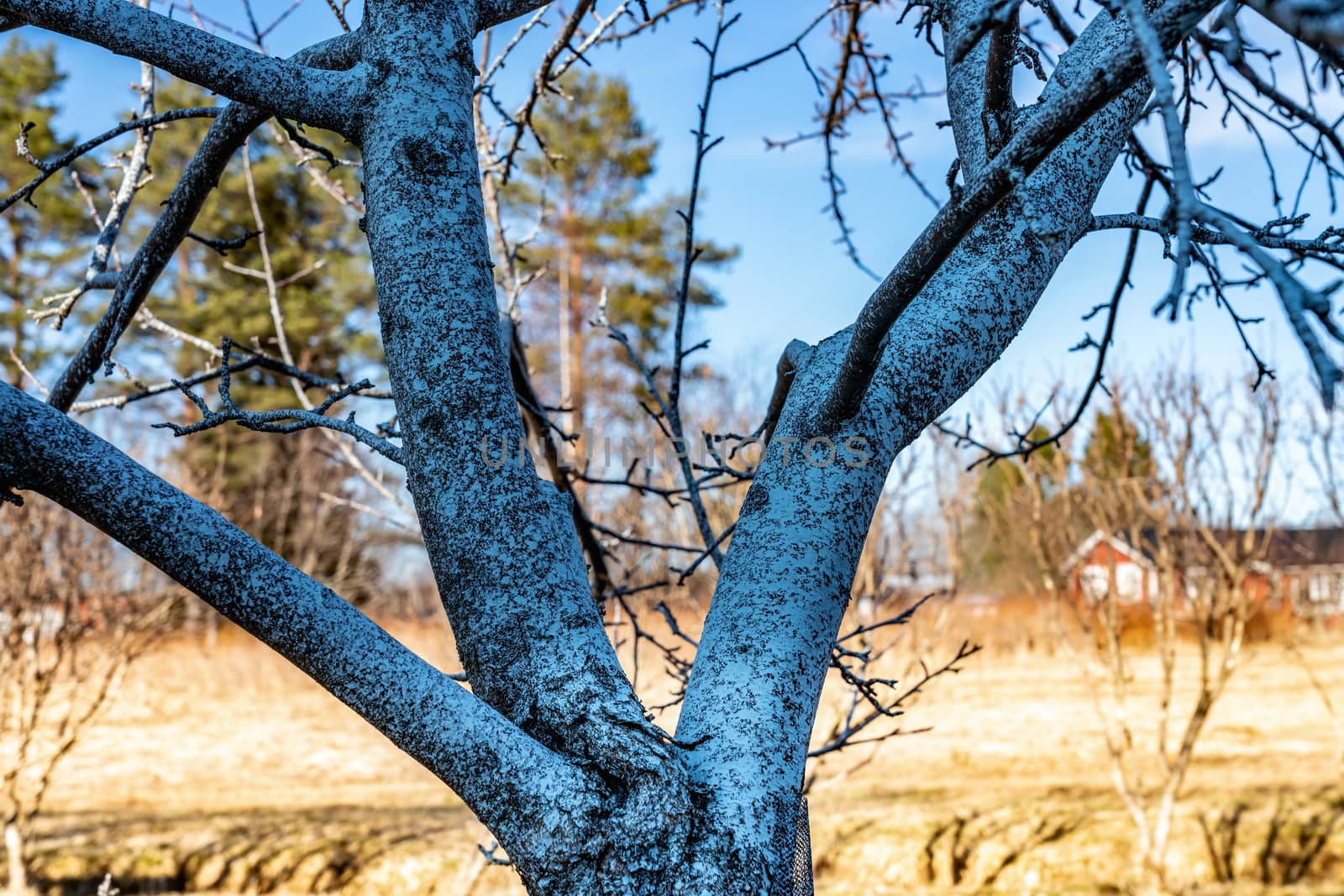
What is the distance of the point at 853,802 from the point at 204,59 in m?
7.60

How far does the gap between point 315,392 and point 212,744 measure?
246 inches

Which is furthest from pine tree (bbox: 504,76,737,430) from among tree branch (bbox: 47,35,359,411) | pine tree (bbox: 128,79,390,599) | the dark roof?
tree branch (bbox: 47,35,359,411)

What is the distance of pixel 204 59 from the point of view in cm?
109

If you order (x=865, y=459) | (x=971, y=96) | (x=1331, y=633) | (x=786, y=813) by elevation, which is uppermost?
(x=971, y=96)

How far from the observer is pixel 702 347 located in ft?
6.61

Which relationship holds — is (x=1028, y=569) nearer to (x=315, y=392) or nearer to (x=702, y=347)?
(x=702, y=347)

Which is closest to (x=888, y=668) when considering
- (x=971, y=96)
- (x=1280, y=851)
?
(x=1280, y=851)

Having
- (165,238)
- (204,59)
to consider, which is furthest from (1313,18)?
(165,238)

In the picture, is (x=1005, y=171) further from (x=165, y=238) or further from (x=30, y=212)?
(x=30, y=212)

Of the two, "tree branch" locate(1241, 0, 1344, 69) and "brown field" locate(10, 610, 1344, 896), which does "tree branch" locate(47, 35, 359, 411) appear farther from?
"brown field" locate(10, 610, 1344, 896)

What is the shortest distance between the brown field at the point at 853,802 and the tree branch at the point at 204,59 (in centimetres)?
396

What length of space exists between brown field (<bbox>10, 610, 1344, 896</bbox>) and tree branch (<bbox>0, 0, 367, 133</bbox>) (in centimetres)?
396

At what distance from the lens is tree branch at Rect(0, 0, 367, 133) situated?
3.52ft

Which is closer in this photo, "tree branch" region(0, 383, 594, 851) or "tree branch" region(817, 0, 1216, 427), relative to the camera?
"tree branch" region(817, 0, 1216, 427)
